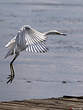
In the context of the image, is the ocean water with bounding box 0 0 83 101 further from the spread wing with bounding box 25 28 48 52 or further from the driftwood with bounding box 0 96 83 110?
the driftwood with bounding box 0 96 83 110

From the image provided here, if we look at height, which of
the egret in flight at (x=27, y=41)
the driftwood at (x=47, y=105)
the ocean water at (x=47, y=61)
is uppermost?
the egret in flight at (x=27, y=41)

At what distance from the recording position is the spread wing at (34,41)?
8.17m

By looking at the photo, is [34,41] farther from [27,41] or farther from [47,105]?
[47,105]

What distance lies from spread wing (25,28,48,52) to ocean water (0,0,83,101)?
193 centimetres

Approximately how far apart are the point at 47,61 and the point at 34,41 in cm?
501

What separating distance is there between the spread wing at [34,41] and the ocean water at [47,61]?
1930 millimetres

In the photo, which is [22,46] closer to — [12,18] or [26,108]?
[26,108]

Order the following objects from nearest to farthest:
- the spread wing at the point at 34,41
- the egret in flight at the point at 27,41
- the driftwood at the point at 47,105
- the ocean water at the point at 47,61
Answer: the driftwood at the point at 47,105 < the spread wing at the point at 34,41 < the egret in flight at the point at 27,41 < the ocean water at the point at 47,61

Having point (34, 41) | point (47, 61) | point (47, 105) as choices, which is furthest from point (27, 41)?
point (47, 61)

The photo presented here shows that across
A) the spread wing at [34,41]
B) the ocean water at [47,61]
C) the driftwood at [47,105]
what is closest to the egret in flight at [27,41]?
the spread wing at [34,41]

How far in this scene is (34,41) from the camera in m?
8.53

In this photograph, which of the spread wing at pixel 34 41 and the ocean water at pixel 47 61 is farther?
the ocean water at pixel 47 61

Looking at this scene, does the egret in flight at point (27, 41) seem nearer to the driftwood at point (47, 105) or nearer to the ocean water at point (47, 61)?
the driftwood at point (47, 105)

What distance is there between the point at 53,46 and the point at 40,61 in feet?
6.12
